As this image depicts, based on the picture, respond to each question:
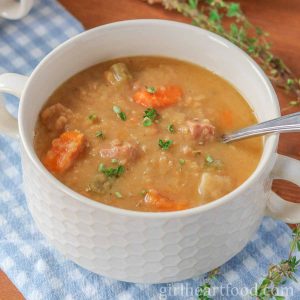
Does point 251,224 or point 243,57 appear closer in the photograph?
point 251,224

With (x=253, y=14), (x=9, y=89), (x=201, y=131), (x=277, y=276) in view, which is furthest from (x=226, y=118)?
(x=253, y=14)

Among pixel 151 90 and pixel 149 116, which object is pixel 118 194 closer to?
pixel 149 116

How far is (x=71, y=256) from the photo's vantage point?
65.0 inches

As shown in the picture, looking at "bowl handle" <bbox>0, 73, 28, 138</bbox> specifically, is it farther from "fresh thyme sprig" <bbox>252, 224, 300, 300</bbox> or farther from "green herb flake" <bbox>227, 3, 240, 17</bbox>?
"green herb flake" <bbox>227, 3, 240, 17</bbox>

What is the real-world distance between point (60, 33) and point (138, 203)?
102 centimetres

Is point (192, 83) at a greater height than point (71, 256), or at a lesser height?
greater

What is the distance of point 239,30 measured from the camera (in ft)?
7.54

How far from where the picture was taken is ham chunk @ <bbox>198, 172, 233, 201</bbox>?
1.60m

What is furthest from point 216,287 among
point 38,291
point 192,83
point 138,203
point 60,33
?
point 60,33

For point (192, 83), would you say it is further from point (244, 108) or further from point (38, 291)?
point (38, 291)

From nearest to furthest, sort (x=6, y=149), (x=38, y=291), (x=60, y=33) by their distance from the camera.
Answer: (x=38, y=291) → (x=6, y=149) → (x=60, y=33)

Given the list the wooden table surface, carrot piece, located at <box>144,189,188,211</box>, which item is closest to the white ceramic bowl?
carrot piece, located at <box>144,189,188,211</box>

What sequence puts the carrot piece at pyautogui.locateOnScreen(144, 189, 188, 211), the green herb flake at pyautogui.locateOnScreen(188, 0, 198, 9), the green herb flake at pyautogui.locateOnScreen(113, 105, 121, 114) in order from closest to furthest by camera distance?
1. the carrot piece at pyautogui.locateOnScreen(144, 189, 188, 211)
2. the green herb flake at pyautogui.locateOnScreen(113, 105, 121, 114)
3. the green herb flake at pyautogui.locateOnScreen(188, 0, 198, 9)

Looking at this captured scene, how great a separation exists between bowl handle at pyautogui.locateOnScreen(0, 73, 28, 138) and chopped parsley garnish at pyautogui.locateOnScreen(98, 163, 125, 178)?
296 mm
